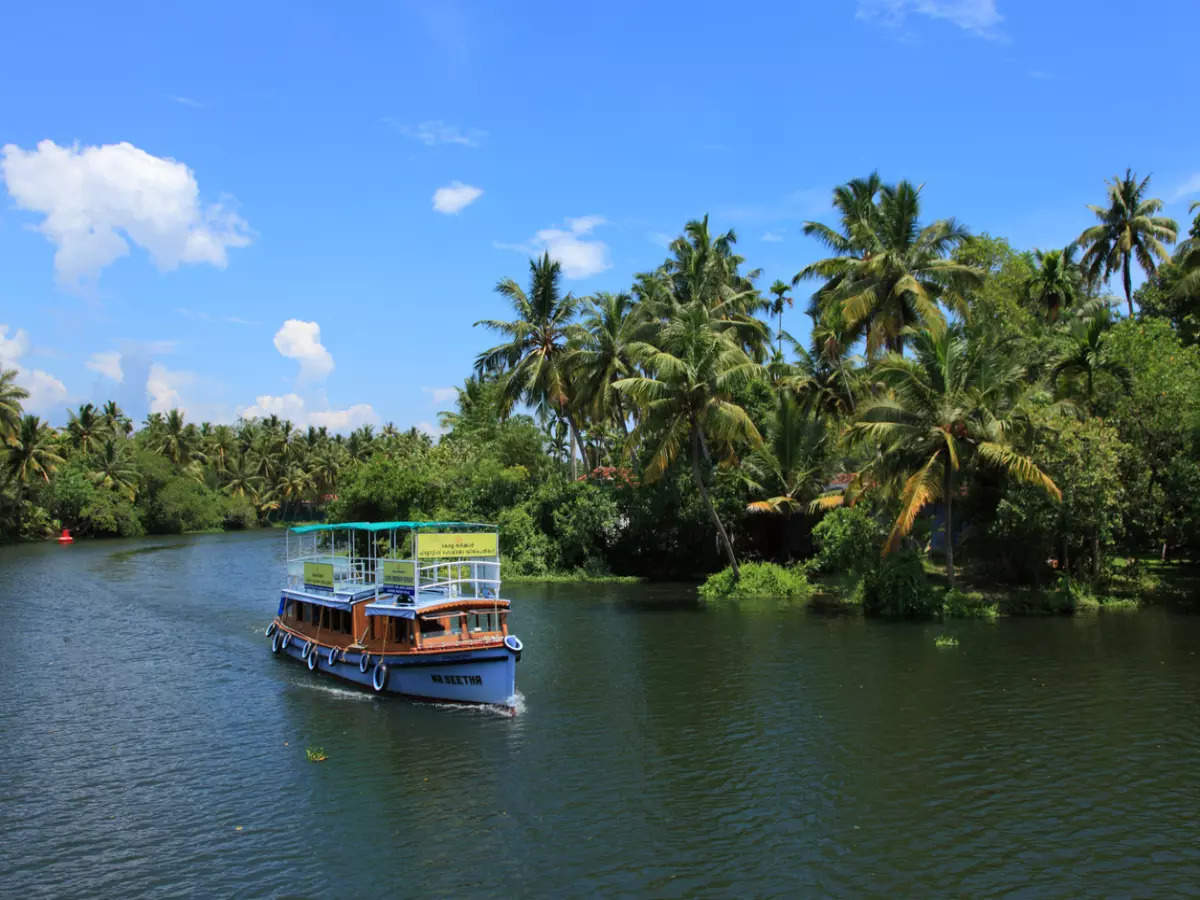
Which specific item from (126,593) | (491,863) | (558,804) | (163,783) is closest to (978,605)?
(558,804)

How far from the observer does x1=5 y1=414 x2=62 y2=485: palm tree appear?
81.4 metres

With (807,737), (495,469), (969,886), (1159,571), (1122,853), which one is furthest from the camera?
(495,469)

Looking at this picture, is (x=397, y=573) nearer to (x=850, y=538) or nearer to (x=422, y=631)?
(x=422, y=631)

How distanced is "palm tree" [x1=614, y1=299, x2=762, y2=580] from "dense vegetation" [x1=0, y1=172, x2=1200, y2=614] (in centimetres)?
13

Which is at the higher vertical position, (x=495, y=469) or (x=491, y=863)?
(x=495, y=469)

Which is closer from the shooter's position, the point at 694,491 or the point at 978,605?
the point at 978,605

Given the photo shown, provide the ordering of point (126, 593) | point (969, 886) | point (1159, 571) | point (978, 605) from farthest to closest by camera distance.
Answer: point (126, 593) < point (1159, 571) < point (978, 605) < point (969, 886)

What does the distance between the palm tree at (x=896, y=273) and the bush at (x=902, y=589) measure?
1120 cm

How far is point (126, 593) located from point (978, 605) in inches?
1641

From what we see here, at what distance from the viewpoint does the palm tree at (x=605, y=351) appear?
47969 mm

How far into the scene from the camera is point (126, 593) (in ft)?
149

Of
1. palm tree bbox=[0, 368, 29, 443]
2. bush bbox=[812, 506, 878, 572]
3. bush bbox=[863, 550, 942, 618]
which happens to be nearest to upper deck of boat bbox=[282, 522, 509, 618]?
bush bbox=[863, 550, 942, 618]

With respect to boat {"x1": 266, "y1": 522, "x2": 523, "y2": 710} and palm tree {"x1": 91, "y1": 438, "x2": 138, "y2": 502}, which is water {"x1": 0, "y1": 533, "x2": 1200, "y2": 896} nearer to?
boat {"x1": 266, "y1": 522, "x2": 523, "y2": 710}

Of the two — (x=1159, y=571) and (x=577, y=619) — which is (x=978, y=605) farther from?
(x=577, y=619)
